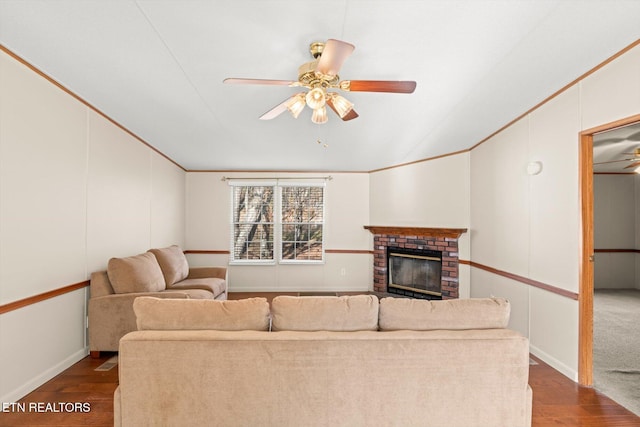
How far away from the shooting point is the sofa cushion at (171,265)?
4504 millimetres

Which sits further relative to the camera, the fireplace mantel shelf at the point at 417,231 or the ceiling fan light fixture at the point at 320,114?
the fireplace mantel shelf at the point at 417,231

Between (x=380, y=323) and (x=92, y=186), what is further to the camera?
(x=92, y=186)

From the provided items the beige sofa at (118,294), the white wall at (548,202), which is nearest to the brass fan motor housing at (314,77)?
the white wall at (548,202)

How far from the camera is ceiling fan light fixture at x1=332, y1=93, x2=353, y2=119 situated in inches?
104

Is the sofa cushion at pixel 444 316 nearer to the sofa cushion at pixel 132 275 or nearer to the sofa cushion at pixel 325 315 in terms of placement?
the sofa cushion at pixel 325 315

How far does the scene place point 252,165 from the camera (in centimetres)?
614

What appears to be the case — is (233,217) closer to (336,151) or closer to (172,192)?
(172,192)

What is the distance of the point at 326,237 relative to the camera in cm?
654

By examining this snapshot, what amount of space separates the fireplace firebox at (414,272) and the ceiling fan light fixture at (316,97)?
367 centimetres

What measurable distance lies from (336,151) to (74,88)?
3314 mm

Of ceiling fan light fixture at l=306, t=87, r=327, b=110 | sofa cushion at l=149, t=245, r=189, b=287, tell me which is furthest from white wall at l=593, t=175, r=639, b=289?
sofa cushion at l=149, t=245, r=189, b=287

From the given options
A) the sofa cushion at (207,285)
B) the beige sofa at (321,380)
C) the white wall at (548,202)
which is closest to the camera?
the beige sofa at (321,380)

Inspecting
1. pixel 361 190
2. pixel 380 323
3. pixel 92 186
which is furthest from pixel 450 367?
pixel 361 190

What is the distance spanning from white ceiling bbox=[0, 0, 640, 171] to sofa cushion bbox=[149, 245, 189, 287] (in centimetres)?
162
